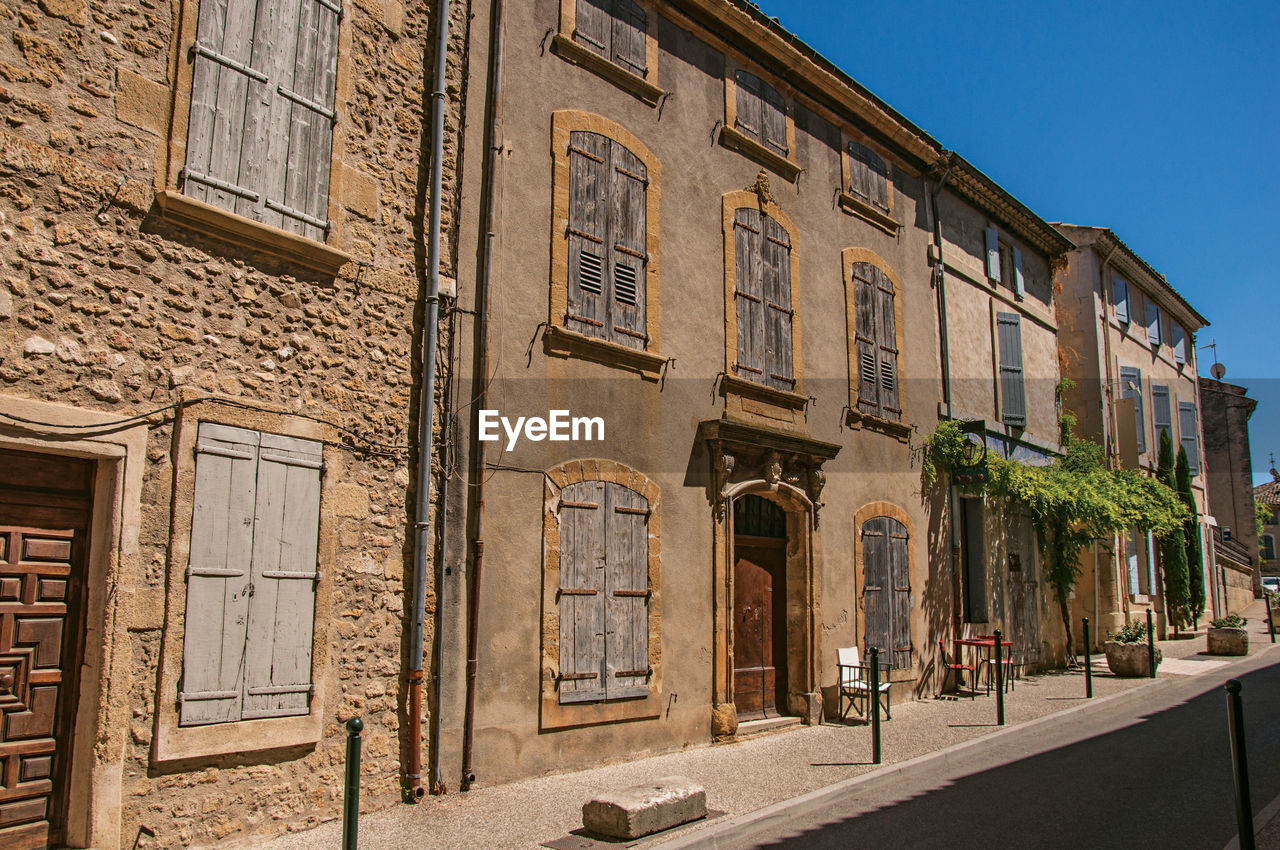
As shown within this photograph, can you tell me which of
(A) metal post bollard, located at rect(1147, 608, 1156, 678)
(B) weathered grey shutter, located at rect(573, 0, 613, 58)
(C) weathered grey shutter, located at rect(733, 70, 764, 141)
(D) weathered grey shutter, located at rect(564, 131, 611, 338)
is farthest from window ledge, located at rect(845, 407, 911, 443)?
(B) weathered grey shutter, located at rect(573, 0, 613, 58)

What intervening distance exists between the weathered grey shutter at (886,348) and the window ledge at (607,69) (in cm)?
461

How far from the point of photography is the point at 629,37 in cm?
952

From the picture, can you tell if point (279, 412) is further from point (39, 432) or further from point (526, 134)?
point (526, 134)

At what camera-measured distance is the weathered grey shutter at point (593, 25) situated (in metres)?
8.95

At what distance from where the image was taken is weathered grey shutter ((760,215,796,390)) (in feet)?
35.1

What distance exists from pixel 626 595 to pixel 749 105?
6.06 meters

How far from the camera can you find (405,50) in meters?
7.56

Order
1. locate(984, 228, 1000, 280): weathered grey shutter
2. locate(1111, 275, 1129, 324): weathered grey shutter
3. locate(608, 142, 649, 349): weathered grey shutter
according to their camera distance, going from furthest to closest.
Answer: locate(1111, 275, 1129, 324): weathered grey shutter < locate(984, 228, 1000, 280): weathered grey shutter < locate(608, 142, 649, 349): weathered grey shutter

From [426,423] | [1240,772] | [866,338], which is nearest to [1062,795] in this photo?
[1240,772]

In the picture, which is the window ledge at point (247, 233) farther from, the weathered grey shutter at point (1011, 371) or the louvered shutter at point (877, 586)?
the weathered grey shutter at point (1011, 371)

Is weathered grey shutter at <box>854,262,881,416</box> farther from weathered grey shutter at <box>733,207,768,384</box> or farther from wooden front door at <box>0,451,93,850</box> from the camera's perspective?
wooden front door at <box>0,451,93,850</box>

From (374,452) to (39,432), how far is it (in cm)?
224

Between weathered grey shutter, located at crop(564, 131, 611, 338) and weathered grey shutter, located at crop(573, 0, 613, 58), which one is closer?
weathered grey shutter, located at crop(564, 131, 611, 338)

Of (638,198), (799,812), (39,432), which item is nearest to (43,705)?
(39,432)
